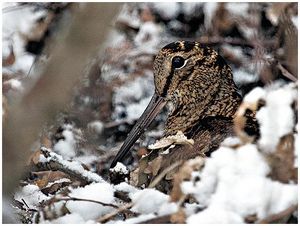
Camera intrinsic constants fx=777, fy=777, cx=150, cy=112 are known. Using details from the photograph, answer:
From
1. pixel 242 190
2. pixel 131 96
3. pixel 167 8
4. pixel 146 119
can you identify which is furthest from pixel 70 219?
pixel 167 8

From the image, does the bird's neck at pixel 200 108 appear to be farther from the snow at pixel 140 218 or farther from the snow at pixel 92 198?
the snow at pixel 140 218

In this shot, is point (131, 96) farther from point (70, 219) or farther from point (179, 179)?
point (179, 179)

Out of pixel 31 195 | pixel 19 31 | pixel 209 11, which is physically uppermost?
pixel 209 11

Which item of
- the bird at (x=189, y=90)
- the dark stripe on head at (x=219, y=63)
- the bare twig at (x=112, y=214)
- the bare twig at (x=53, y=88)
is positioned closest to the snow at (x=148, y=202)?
the bare twig at (x=112, y=214)

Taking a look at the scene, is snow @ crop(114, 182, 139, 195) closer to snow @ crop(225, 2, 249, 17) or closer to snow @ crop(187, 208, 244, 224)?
snow @ crop(187, 208, 244, 224)

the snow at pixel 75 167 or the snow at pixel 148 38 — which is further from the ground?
the snow at pixel 148 38

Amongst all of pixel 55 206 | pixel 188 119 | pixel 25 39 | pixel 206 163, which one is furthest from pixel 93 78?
pixel 206 163

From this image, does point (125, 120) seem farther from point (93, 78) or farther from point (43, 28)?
point (43, 28)
